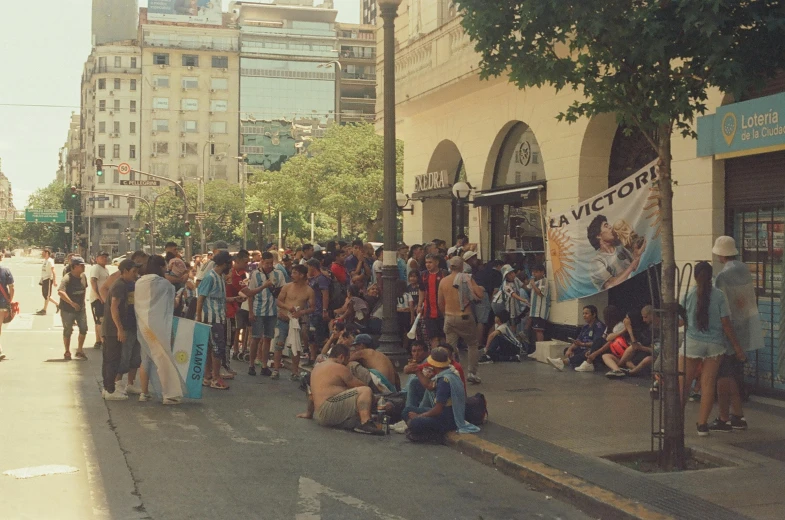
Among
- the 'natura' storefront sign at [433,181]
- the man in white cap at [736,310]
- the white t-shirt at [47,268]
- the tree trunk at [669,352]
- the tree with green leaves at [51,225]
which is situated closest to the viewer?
the tree trunk at [669,352]

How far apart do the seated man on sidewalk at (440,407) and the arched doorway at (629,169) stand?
652 cm

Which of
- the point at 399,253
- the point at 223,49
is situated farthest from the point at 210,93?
the point at 399,253

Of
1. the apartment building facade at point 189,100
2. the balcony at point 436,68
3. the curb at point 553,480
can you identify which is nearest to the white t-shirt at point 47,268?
the balcony at point 436,68

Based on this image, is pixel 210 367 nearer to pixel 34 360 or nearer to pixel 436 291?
pixel 436 291

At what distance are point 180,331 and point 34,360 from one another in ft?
17.3

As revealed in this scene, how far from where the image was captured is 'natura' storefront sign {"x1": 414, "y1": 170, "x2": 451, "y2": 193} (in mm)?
22312

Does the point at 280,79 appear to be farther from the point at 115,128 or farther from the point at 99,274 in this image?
the point at 99,274

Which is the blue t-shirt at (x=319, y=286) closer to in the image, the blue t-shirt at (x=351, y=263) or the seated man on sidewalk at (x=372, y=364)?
the blue t-shirt at (x=351, y=263)

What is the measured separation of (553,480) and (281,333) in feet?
24.3

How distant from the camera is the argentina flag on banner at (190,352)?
38.4 ft

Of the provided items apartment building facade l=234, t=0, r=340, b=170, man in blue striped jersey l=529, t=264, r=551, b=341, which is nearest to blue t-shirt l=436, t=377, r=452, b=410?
man in blue striped jersey l=529, t=264, r=551, b=341

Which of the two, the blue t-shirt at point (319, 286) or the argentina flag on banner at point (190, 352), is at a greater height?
the blue t-shirt at point (319, 286)

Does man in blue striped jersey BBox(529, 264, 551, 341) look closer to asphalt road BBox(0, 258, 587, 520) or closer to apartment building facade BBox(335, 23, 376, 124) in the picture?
asphalt road BBox(0, 258, 587, 520)

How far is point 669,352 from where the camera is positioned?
7.93 m
